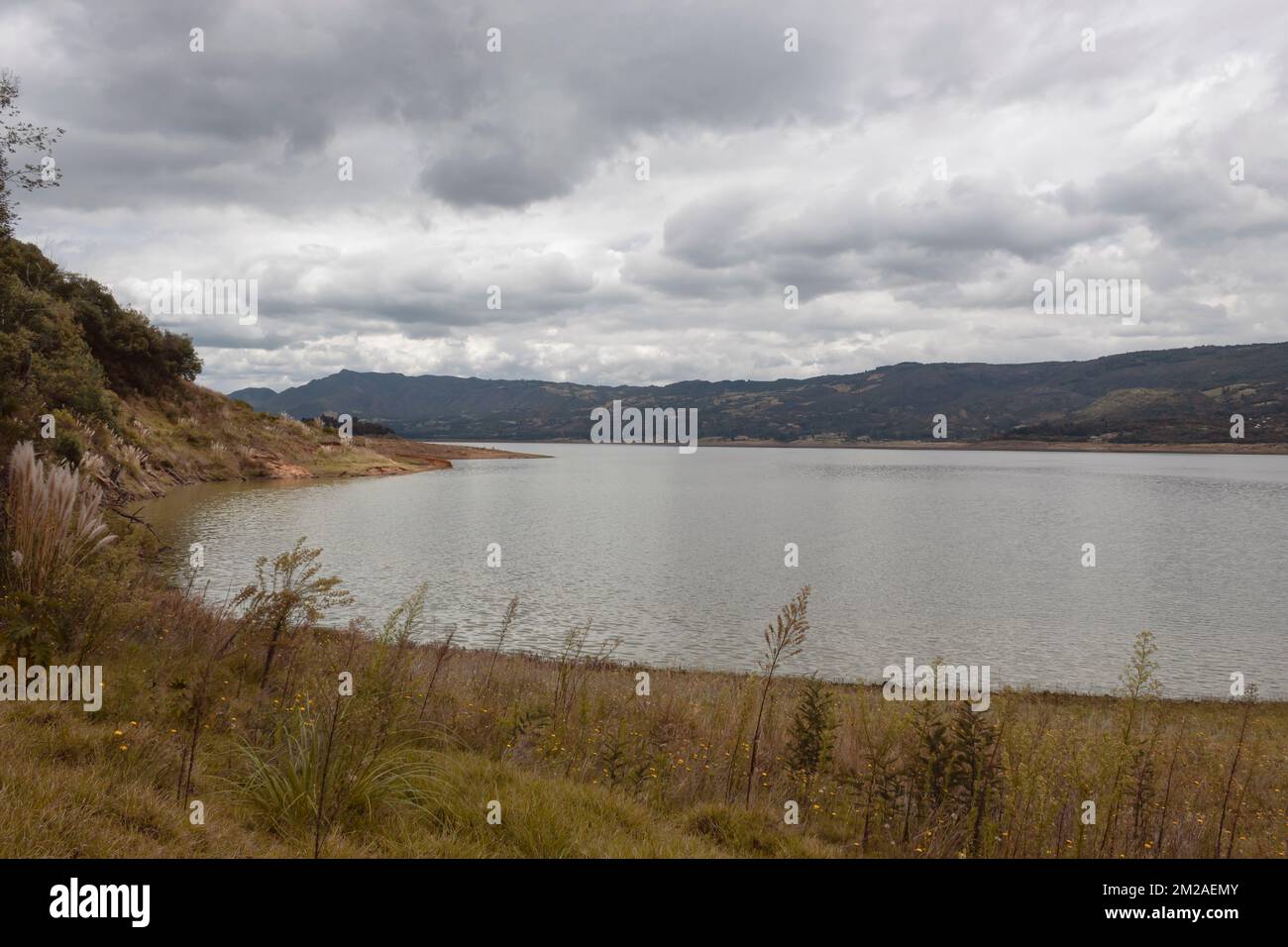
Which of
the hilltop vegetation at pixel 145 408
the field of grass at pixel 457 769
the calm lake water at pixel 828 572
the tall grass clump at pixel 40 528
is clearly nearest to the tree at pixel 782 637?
the field of grass at pixel 457 769

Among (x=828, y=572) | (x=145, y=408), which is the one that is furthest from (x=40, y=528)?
(x=145, y=408)

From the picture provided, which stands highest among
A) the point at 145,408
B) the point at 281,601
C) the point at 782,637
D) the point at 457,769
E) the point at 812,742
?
the point at 145,408

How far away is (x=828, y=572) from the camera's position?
1491 inches

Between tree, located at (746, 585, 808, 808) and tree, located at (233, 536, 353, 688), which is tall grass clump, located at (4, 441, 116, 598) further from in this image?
tree, located at (746, 585, 808, 808)

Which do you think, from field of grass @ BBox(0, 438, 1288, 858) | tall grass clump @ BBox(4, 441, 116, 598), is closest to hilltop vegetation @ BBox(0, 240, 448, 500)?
tall grass clump @ BBox(4, 441, 116, 598)

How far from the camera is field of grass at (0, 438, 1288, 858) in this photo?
19.9 ft

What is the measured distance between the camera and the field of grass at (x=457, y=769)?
6062 millimetres

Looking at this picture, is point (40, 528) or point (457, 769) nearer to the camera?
point (457, 769)

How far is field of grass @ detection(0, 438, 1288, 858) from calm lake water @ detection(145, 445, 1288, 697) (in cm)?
1149

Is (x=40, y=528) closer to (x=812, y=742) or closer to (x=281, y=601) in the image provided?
(x=281, y=601)

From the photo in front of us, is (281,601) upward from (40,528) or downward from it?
downward

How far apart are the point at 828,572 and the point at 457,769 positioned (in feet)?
106
